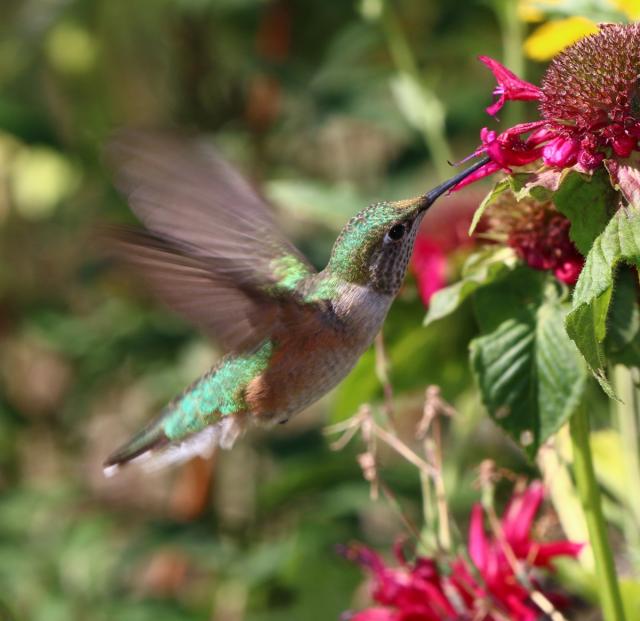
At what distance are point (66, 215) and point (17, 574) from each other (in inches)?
26.9

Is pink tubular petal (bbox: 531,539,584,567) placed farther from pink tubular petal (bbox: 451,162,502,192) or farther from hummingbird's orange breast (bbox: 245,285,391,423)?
pink tubular petal (bbox: 451,162,502,192)

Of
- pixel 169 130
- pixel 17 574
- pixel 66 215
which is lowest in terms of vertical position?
pixel 17 574

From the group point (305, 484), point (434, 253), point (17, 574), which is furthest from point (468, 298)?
point (17, 574)

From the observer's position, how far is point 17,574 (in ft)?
6.02

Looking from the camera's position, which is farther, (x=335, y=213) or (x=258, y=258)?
(x=335, y=213)

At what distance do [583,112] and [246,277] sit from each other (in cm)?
30

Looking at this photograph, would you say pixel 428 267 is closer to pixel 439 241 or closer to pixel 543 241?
pixel 439 241

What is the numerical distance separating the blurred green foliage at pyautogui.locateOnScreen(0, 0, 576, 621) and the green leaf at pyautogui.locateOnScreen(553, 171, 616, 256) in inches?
30.6

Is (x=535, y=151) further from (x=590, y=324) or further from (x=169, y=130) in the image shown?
(x=169, y=130)

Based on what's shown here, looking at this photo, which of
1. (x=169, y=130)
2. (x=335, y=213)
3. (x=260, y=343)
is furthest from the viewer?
(x=335, y=213)

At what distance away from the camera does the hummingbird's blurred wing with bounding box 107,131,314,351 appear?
0.82 metres

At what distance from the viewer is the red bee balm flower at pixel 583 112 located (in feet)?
2.26

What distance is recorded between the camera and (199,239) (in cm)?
91

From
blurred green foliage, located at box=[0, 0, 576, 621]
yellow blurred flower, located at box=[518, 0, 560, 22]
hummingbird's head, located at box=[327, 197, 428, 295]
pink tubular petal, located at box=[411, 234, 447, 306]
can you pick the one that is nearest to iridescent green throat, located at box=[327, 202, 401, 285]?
hummingbird's head, located at box=[327, 197, 428, 295]
